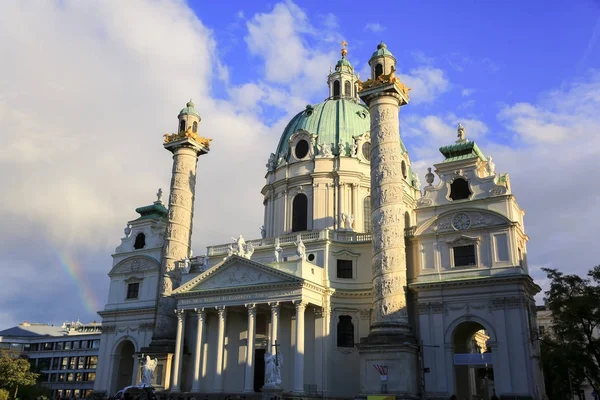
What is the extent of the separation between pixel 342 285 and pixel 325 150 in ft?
44.5

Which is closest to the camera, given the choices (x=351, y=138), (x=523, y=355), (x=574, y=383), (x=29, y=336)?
(x=523, y=355)

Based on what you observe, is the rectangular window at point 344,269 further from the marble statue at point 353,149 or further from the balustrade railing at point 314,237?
the marble statue at point 353,149

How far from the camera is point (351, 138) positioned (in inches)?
2066

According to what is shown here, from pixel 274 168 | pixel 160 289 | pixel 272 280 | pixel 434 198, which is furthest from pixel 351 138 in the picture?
pixel 160 289

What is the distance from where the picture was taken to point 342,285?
4269 centimetres

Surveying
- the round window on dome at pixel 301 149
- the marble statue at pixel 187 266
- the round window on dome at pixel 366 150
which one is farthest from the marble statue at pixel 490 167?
the marble statue at pixel 187 266

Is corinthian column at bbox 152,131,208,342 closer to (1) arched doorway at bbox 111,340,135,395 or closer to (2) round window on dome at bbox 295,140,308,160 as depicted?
(1) arched doorway at bbox 111,340,135,395

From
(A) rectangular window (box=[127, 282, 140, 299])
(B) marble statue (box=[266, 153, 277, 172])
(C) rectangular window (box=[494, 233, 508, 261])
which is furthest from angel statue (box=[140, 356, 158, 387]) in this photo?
(C) rectangular window (box=[494, 233, 508, 261])

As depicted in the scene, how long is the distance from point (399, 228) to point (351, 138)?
54.5ft

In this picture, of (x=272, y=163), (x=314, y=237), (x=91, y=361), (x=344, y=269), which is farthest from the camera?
(x=91, y=361)

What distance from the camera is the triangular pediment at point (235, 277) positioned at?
134ft

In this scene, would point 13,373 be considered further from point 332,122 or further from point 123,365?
point 332,122

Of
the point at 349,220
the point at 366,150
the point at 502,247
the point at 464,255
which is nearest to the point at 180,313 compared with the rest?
the point at 349,220

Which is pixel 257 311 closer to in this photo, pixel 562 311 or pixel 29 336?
pixel 562 311
